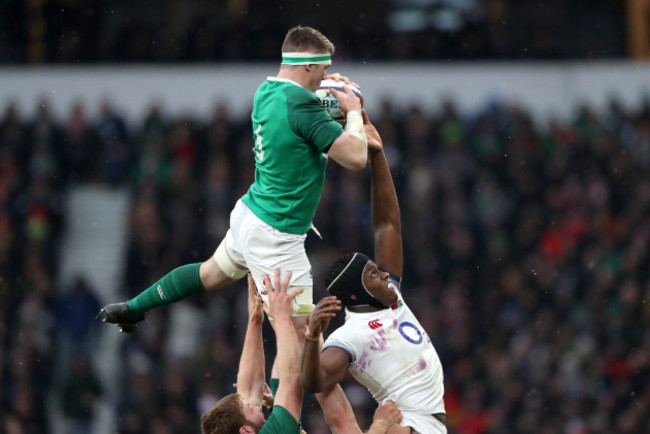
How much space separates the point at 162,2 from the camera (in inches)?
763

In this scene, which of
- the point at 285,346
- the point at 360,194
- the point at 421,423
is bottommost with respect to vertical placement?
the point at 360,194

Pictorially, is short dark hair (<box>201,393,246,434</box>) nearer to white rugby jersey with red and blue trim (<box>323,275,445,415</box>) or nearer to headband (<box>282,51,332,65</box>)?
white rugby jersey with red and blue trim (<box>323,275,445,415</box>)

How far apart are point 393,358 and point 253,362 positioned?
98 centimetres

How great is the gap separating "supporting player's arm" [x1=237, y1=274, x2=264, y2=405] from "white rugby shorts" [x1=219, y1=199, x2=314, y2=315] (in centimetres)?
36

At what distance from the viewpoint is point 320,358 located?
6770 millimetres

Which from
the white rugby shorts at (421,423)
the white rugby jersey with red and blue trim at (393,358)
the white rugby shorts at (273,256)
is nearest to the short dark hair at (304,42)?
the white rugby shorts at (273,256)

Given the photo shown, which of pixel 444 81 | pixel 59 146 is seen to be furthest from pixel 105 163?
pixel 444 81

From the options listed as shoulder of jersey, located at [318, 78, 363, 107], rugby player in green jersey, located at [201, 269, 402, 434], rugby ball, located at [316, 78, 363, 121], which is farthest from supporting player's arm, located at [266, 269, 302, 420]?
shoulder of jersey, located at [318, 78, 363, 107]

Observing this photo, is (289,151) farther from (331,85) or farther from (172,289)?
(172,289)

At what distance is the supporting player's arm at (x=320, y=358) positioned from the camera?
6.27 meters

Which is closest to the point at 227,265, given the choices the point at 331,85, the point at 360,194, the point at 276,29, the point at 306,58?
the point at 331,85

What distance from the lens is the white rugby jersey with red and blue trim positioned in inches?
277

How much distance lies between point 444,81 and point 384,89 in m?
1.09

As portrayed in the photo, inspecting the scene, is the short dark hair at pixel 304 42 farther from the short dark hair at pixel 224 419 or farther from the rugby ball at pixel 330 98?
the short dark hair at pixel 224 419
